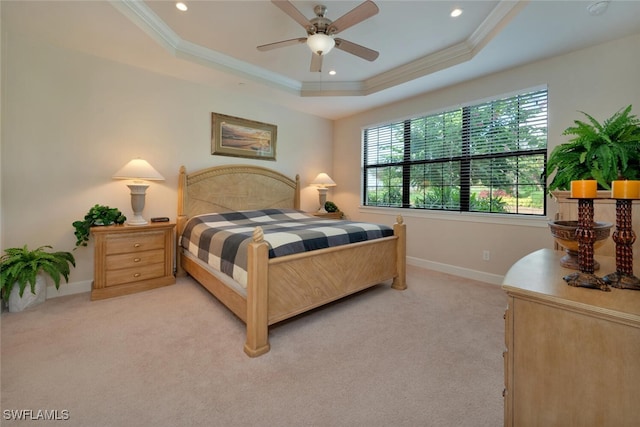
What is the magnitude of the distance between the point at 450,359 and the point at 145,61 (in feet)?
13.6

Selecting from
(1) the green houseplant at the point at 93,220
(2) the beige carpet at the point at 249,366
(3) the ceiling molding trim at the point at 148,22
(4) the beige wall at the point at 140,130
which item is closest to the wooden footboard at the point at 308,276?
(2) the beige carpet at the point at 249,366

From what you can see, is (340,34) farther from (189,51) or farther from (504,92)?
(504,92)

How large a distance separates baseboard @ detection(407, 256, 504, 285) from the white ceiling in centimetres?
246

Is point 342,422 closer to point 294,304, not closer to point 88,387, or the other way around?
point 294,304

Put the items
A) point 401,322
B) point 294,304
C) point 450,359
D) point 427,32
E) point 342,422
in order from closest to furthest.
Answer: point 342,422
point 450,359
point 294,304
point 401,322
point 427,32

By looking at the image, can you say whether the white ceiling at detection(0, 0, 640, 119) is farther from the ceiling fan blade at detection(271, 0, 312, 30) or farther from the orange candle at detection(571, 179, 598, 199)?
the orange candle at detection(571, 179, 598, 199)

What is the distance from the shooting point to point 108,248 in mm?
2740

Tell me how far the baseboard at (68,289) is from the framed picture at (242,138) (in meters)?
2.17

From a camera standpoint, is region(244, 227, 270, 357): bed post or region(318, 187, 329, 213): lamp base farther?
region(318, 187, 329, 213): lamp base

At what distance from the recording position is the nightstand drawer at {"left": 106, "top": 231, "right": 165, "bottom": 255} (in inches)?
109

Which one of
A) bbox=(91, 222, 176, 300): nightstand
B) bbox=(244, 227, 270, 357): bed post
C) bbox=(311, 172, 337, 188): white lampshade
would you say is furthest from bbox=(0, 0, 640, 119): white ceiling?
bbox=(244, 227, 270, 357): bed post

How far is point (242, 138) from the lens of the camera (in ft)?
13.6

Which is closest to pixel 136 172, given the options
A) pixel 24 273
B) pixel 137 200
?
pixel 137 200

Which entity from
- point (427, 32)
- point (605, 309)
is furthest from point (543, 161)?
point (605, 309)
